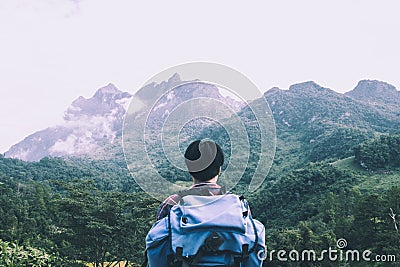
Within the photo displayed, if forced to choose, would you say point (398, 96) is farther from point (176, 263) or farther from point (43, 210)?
point (176, 263)

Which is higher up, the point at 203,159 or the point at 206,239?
the point at 203,159

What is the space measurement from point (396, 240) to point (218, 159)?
44.3 feet

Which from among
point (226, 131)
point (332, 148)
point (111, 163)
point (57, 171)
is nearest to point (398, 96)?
point (332, 148)

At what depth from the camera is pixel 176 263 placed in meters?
1.21

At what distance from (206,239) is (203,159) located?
33 cm

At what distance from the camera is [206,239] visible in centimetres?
121
